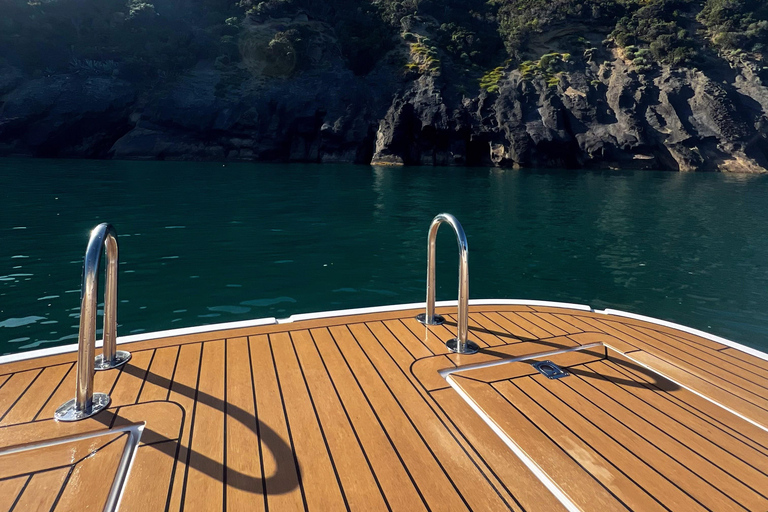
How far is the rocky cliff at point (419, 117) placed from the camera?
112 ft

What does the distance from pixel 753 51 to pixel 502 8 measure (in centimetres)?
2346

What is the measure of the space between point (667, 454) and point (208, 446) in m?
2.13

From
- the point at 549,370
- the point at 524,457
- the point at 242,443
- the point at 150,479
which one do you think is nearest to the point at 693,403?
the point at 549,370

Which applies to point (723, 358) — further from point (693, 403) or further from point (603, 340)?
point (693, 403)

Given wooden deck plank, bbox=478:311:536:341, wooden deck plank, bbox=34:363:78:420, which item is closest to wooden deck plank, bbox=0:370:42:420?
wooden deck plank, bbox=34:363:78:420

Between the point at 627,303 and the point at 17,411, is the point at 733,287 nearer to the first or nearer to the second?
the point at 627,303

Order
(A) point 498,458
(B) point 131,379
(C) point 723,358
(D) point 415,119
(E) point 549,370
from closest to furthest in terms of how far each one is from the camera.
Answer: (A) point 498,458
(B) point 131,379
(E) point 549,370
(C) point 723,358
(D) point 415,119

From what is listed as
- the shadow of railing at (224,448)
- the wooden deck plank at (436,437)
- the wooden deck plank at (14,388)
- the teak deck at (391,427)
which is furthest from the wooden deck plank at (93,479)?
the wooden deck plank at (436,437)

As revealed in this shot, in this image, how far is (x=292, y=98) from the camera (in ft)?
125

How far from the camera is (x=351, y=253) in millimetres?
9047

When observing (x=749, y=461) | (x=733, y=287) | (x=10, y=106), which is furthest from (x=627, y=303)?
(x=10, y=106)

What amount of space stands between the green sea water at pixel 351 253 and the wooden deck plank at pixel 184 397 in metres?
2.87

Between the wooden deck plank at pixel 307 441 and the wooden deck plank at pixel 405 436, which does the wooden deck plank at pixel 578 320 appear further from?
the wooden deck plank at pixel 307 441

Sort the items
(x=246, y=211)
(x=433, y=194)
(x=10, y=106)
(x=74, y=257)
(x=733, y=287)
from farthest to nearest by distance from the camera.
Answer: (x=10, y=106), (x=433, y=194), (x=246, y=211), (x=74, y=257), (x=733, y=287)
